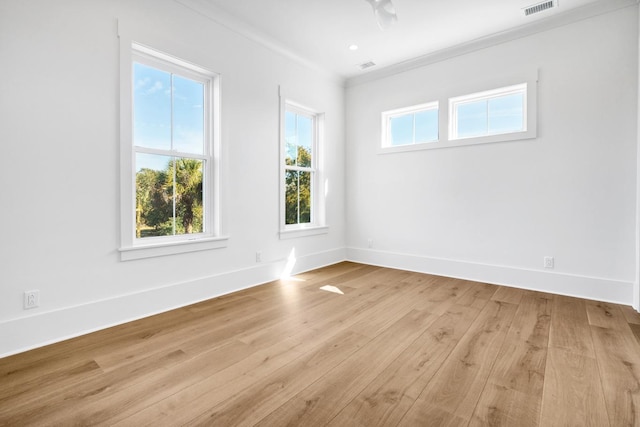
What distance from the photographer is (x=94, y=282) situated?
2.42 meters

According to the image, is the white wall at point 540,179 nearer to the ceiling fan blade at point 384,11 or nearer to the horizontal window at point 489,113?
the horizontal window at point 489,113

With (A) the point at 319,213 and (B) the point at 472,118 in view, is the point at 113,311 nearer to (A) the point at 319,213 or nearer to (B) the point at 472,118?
(A) the point at 319,213

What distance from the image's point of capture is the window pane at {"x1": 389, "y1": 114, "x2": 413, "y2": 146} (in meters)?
4.50

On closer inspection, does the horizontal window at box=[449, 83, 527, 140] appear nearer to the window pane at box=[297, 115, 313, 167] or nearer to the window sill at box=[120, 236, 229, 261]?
the window pane at box=[297, 115, 313, 167]

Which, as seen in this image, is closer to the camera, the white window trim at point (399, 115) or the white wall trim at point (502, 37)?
the white wall trim at point (502, 37)

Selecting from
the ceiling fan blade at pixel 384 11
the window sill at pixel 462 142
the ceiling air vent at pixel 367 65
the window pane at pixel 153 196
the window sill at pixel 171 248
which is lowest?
the window sill at pixel 171 248

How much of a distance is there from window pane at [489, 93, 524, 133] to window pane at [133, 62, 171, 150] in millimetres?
3677

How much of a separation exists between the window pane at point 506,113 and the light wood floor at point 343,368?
2.04 m

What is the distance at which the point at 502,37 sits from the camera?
3.62 m

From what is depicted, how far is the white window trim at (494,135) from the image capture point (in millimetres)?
3455

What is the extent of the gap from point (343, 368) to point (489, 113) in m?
3.51

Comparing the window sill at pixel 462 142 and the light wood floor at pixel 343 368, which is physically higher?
the window sill at pixel 462 142

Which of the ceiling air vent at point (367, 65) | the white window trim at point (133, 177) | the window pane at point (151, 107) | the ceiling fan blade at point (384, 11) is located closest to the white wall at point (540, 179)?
the ceiling air vent at point (367, 65)

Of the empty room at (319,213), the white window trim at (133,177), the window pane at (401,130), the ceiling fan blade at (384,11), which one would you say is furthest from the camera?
the window pane at (401,130)
